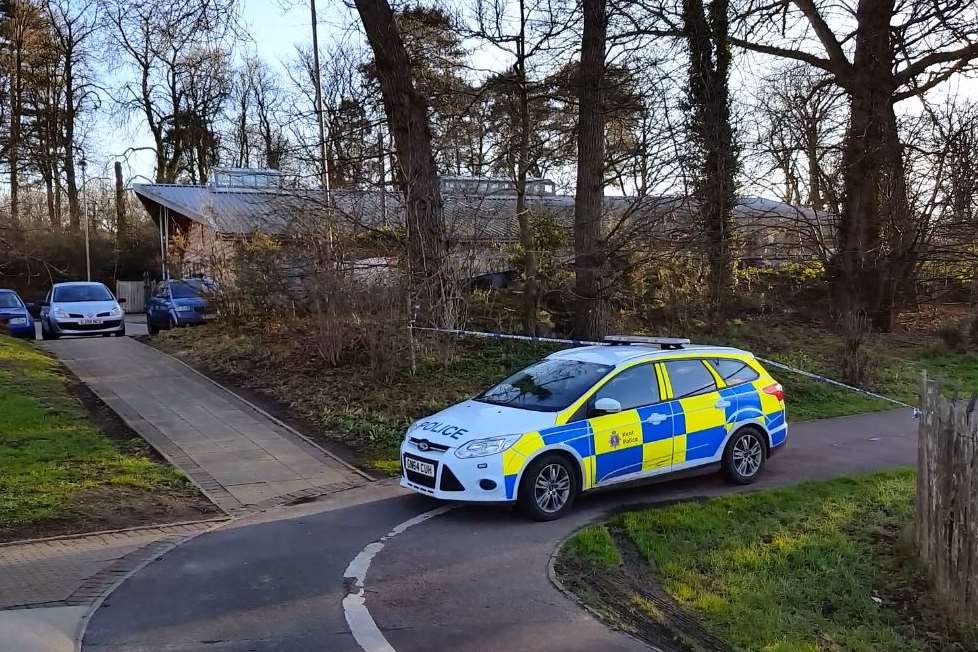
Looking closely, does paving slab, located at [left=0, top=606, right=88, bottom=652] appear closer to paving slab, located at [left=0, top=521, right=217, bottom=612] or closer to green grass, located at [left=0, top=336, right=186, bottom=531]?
paving slab, located at [left=0, top=521, right=217, bottom=612]

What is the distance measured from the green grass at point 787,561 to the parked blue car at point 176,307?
16.2m

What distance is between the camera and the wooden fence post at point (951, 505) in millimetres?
5605

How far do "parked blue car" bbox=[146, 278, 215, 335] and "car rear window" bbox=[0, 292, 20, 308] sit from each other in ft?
12.1

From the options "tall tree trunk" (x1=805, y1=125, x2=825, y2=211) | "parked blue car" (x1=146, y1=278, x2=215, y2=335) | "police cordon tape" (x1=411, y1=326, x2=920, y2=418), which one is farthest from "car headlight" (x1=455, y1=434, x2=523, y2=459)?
"tall tree trunk" (x1=805, y1=125, x2=825, y2=211)

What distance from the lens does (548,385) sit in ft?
28.0

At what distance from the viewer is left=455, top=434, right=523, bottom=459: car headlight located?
7441mm

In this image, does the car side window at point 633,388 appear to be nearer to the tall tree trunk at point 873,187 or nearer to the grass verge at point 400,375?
the grass verge at point 400,375

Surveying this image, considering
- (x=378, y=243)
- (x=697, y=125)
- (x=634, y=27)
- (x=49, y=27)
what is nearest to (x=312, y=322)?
(x=378, y=243)

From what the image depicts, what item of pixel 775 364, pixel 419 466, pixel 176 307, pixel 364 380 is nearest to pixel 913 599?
pixel 419 466

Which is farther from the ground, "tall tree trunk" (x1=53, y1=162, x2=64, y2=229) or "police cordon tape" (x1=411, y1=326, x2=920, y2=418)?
"tall tree trunk" (x1=53, y1=162, x2=64, y2=229)

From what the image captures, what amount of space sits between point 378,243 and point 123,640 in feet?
31.0

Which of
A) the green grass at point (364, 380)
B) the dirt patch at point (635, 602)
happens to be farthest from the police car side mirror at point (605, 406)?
the green grass at point (364, 380)

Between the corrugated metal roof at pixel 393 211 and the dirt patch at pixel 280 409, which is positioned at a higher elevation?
the corrugated metal roof at pixel 393 211

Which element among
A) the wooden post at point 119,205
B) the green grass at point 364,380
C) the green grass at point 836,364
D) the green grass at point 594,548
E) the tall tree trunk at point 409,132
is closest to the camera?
the green grass at point 594,548
